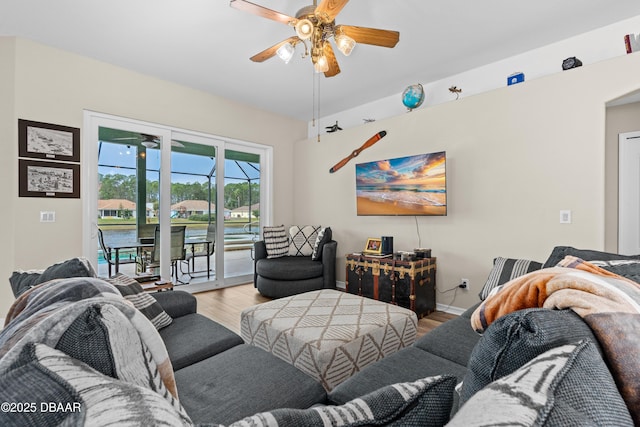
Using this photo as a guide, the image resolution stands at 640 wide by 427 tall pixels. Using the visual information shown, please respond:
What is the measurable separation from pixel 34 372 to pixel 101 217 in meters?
3.78

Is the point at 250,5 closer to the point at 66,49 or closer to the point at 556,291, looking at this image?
the point at 556,291

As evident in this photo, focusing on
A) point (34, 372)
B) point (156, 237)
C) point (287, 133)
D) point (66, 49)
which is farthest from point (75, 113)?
point (34, 372)

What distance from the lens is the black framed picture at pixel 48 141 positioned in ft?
9.66

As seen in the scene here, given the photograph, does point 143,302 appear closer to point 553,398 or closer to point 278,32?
point 553,398

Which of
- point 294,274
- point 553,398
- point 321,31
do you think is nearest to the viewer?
point 553,398

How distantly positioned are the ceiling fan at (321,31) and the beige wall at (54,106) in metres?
2.18

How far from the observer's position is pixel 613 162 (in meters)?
2.87

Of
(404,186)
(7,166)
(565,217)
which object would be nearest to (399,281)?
(404,186)

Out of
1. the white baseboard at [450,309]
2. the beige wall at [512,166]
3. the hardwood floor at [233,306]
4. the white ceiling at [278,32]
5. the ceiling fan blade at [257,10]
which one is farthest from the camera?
the white baseboard at [450,309]

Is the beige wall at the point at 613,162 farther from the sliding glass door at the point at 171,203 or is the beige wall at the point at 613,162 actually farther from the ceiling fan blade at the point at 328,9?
the sliding glass door at the point at 171,203

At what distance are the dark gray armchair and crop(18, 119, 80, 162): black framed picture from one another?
8.08 ft

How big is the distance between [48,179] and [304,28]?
9.88 ft

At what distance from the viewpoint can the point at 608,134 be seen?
291cm

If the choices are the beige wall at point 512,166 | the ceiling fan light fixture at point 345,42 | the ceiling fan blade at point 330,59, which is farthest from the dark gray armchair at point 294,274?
the ceiling fan light fixture at point 345,42
